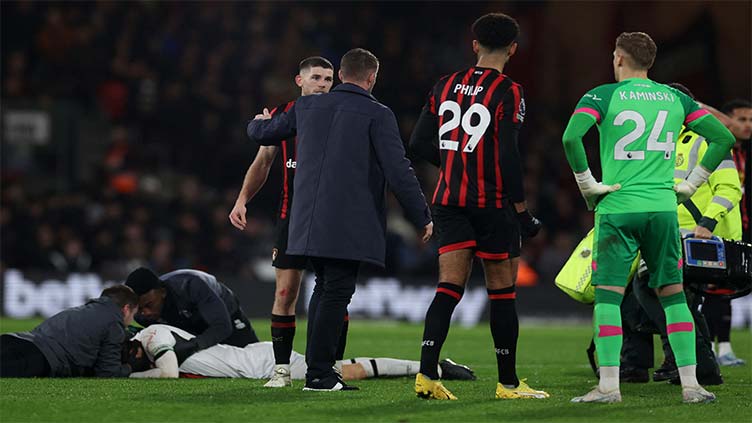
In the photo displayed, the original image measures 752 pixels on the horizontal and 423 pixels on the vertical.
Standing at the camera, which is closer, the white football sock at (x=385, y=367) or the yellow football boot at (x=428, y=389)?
the yellow football boot at (x=428, y=389)

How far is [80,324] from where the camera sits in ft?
28.6

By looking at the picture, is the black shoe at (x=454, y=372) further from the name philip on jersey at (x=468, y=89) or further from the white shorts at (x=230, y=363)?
the name philip on jersey at (x=468, y=89)

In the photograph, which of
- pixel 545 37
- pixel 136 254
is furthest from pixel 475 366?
pixel 545 37

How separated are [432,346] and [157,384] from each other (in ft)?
7.32

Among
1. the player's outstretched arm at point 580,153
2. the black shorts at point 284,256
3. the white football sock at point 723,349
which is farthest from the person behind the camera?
the white football sock at point 723,349

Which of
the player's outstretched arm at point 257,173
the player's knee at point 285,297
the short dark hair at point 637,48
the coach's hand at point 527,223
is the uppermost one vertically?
the short dark hair at point 637,48

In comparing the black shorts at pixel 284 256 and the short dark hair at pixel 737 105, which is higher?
the short dark hair at pixel 737 105

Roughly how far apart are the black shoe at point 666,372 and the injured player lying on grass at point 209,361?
1.30 metres

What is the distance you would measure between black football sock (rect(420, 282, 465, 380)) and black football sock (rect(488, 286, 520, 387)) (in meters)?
0.25

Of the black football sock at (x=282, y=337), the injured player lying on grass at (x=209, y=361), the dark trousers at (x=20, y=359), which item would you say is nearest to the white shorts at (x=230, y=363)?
the injured player lying on grass at (x=209, y=361)

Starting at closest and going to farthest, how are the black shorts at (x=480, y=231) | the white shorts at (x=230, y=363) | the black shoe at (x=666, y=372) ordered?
the black shorts at (x=480, y=231) < the black shoe at (x=666, y=372) < the white shorts at (x=230, y=363)

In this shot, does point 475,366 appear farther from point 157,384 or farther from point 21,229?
point 21,229

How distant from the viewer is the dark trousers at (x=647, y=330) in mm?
8148

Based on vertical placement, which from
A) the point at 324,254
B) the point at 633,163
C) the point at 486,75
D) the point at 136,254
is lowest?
the point at 136,254
